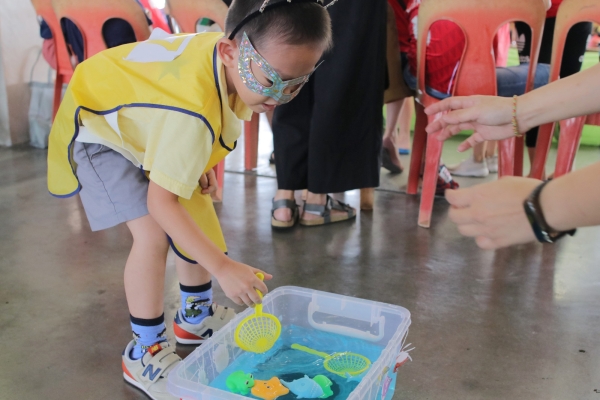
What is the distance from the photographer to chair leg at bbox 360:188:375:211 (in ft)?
7.43

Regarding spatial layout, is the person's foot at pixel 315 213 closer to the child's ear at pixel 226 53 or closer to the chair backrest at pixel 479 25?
the chair backrest at pixel 479 25

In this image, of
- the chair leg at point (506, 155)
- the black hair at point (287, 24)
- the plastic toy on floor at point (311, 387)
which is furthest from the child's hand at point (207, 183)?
the chair leg at point (506, 155)

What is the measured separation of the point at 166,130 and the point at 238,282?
307 millimetres

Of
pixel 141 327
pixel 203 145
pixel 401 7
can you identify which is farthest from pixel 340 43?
pixel 141 327

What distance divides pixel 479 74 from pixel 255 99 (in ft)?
3.70

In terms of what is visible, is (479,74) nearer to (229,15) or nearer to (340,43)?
(340,43)

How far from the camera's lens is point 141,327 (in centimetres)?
118

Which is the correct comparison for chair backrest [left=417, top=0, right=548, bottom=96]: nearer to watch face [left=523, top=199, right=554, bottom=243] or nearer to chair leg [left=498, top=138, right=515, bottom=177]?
chair leg [left=498, top=138, right=515, bottom=177]

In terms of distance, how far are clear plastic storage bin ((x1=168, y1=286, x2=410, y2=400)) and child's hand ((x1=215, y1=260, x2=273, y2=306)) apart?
0.43ft

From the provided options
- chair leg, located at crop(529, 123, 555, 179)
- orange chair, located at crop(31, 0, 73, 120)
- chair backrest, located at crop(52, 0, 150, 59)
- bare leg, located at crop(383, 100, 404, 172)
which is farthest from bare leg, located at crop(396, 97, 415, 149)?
orange chair, located at crop(31, 0, 73, 120)

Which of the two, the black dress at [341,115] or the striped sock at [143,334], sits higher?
the black dress at [341,115]

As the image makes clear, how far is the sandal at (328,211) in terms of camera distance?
6.90ft

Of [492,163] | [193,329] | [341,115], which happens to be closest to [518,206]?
[193,329]

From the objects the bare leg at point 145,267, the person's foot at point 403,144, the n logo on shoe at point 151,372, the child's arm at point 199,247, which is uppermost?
the child's arm at point 199,247
